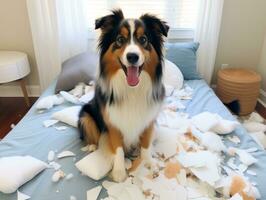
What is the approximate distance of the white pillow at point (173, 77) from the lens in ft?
7.97

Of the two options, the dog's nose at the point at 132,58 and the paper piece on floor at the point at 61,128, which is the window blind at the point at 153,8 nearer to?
the paper piece on floor at the point at 61,128

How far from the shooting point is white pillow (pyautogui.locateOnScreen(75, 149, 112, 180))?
Answer: 1354 millimetres

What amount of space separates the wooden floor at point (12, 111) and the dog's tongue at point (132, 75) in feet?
5.49

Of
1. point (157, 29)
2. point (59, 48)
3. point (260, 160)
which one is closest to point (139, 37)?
point (157, 29)

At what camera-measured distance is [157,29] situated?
1368mm

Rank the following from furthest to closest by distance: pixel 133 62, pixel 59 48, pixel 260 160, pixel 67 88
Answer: pixel 59 48 → pixel 67 88 → pixel 260 160 → pixel 133 62

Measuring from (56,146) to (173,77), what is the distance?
4.32 feet

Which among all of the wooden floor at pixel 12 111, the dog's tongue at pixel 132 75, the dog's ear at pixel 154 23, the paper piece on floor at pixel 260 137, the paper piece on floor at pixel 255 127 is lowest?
the wooden floor at pixel 12 111

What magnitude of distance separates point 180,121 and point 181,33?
1358mm

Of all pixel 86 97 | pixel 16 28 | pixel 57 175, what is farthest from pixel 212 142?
pixel 16 28

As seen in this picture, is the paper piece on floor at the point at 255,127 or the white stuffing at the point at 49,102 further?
the paper piece on floor at the point at 255,127

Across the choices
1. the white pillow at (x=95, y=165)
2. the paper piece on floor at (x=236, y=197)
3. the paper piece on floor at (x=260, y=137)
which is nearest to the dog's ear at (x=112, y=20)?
the white pillow at (x=95, y=165)

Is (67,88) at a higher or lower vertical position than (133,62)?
lower

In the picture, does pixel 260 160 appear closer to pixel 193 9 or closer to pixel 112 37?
pixel 112 37
